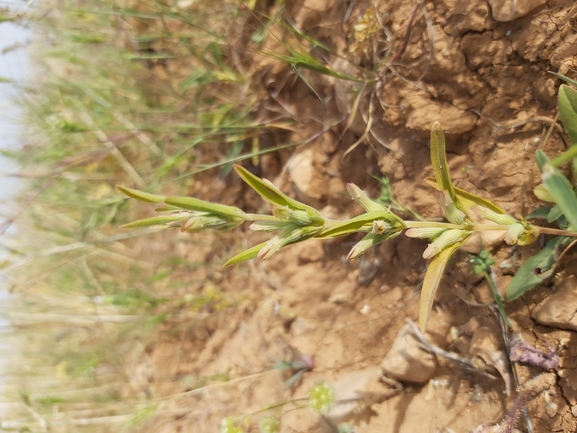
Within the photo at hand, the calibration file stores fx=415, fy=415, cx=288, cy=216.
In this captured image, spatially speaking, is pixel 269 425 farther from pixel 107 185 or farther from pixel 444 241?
pixel 107 185

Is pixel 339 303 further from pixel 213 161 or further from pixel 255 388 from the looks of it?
pixel 213 161

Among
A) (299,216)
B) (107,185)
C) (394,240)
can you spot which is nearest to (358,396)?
(394,240)

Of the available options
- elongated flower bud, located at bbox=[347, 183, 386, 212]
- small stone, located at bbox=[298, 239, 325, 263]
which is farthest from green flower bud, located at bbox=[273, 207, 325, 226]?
small stone, located at bbox=[298, 239, 325, 263]

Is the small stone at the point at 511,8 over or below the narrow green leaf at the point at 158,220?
over

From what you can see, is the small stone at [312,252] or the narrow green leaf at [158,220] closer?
the narrow green leaf at [158,220]

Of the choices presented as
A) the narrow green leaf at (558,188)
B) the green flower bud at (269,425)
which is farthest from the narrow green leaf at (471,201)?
the green flower bud at (269,425)

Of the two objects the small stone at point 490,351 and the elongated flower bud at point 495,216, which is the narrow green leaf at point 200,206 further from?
the small stone at point 490,351

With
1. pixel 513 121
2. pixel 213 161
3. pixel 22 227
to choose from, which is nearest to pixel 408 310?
pixel 513 121
